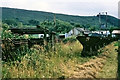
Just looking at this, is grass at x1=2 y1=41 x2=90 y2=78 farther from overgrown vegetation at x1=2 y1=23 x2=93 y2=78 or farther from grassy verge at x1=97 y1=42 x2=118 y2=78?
grassy verge at x1=97 y1=42 x2=118 y2=78

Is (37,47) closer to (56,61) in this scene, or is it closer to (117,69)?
(56,61)

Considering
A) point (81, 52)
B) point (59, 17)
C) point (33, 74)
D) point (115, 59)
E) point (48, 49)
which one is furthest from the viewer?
point (59, 17)

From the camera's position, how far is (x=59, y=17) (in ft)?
273

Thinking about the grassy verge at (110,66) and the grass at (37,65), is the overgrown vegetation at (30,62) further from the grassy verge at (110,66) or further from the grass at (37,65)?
the grassy verge at (110,66)

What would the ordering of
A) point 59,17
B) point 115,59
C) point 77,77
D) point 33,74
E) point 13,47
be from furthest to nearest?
point 59,17, point 115,59, point 13,47, point 77,77, point 33,74

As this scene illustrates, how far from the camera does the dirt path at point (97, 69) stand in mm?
7181

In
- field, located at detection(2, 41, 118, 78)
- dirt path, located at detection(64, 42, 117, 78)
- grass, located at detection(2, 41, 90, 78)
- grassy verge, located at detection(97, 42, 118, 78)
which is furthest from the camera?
grassy verge, located at detection(97, 42, 118, 78)

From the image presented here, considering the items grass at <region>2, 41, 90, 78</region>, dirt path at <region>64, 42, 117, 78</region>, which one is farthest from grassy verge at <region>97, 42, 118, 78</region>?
grass at <region>2, 41, 90, 78</region>

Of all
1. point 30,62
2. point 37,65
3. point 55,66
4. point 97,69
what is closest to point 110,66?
point 97,69

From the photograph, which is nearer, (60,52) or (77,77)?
(77,77)

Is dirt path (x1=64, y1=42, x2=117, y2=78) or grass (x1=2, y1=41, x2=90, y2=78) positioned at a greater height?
grass (x1=2, y1=41, x2=90, y2=78)

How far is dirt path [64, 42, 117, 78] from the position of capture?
23.6 ft

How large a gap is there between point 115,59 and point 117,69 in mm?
1648

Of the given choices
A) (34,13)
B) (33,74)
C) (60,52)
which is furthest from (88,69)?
(34,13)
